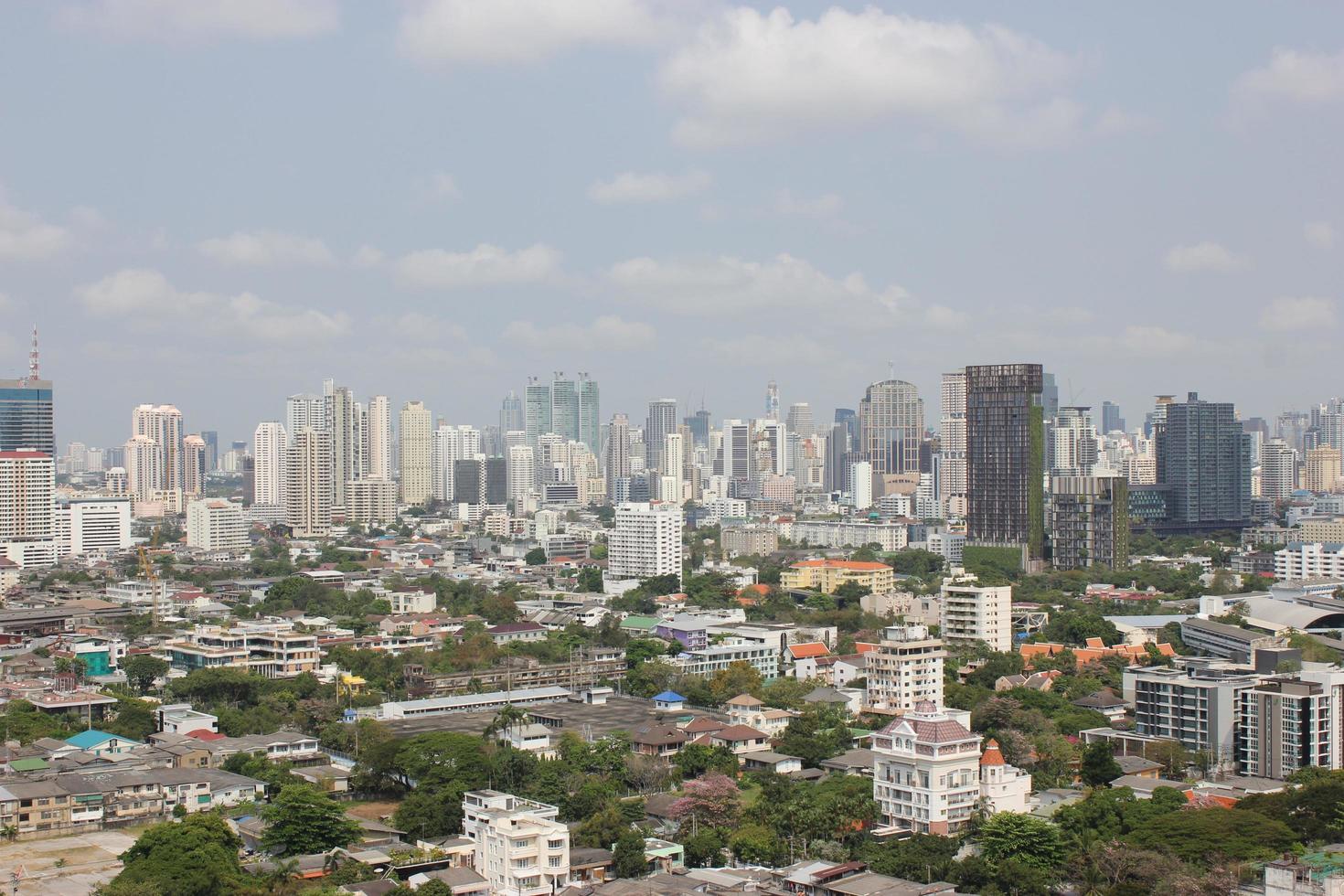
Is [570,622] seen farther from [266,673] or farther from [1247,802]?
[1247,802]

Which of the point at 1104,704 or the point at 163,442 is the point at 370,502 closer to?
the point at 163,442

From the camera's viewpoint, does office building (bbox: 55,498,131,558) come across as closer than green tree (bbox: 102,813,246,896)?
No

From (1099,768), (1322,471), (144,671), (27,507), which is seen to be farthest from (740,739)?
(1322,471)

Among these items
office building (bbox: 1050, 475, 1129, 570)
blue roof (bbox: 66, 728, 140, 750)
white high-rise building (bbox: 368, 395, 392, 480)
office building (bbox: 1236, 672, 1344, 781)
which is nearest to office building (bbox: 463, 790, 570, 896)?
blue roof (bbox: 66, 728, 140, 750)

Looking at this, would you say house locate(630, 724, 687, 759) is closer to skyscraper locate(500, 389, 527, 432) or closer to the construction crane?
the construction crane

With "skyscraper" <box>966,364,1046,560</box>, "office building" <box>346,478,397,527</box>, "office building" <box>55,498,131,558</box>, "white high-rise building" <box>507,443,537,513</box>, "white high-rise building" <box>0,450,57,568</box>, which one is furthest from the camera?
"white high-rise building" <box>507,443,537,513</box>
